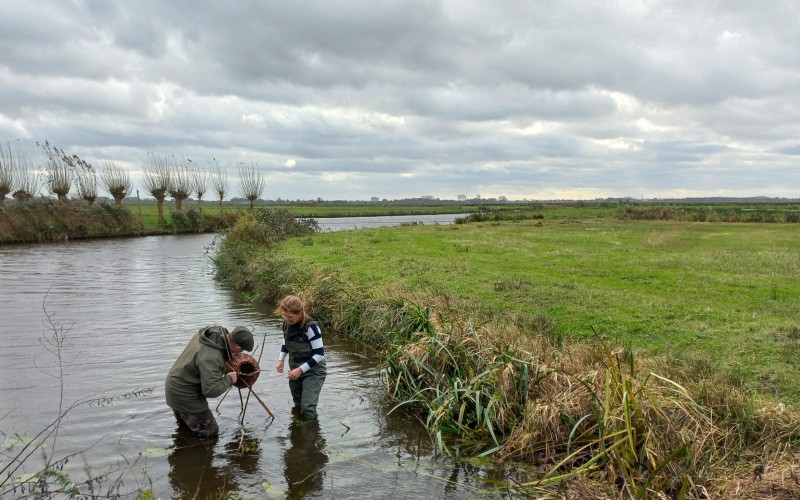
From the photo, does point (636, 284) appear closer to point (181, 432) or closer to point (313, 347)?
point (313, 347)

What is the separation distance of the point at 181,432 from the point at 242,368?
4.75 feet

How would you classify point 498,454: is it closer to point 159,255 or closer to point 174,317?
point 174,317

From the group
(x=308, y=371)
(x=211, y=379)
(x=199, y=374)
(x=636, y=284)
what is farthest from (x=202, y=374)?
(x=636, y=284)

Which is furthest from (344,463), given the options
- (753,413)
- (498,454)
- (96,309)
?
(96,309)

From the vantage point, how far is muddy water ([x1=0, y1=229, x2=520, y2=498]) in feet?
21.2

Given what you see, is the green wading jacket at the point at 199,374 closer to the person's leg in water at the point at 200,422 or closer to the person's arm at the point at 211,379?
the person's arm at the point at 211,379

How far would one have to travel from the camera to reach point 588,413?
6.81 m

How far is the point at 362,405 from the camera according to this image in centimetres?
914

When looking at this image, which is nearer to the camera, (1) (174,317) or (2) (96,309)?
(1) (174,317)

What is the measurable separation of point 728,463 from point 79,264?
99.1 ft

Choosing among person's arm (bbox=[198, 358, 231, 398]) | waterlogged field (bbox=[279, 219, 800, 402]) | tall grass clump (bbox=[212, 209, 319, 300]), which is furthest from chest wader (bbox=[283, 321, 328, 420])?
tall grass clump (bbox=[212, 209, 319, 300])

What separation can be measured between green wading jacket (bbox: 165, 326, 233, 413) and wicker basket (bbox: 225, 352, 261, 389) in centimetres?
13

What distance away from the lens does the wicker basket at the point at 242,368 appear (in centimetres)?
729

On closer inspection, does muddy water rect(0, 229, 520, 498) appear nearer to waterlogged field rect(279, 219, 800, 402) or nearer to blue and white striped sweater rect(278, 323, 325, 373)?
blue and white striped sweater rect(278, 323, 325, 373)
